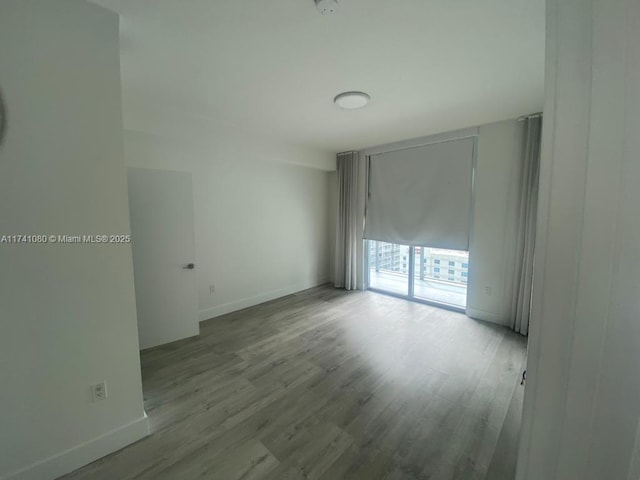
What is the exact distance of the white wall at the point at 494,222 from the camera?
3.15 metres

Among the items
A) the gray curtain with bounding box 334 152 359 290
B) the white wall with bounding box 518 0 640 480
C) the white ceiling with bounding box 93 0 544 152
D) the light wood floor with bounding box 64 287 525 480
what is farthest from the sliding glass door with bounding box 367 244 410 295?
the white wall with bounding box 518 0 640 480

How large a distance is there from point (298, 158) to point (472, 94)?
257cm

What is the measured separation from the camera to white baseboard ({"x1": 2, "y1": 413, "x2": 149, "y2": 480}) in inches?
53.0

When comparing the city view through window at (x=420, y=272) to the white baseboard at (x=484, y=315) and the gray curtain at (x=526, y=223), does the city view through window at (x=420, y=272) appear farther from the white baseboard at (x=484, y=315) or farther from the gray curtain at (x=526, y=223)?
the gray curtain at (x=526, y=223)

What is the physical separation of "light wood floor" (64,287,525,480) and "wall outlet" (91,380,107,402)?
0.38 m

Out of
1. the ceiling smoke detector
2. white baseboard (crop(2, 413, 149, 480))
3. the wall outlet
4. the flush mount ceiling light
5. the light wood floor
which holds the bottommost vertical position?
the light wood floor

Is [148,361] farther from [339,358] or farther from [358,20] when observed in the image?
[358,20]

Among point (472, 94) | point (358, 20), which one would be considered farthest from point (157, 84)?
point (472, 94)

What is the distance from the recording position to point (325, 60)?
1878 millimetres

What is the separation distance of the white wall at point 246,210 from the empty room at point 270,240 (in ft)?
0.12

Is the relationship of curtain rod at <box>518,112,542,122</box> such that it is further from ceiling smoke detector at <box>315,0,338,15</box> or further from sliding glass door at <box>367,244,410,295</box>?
ceiling smoke detector at <box>315,0,338,15</box>

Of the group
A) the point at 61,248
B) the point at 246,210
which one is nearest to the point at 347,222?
the point at 246,210

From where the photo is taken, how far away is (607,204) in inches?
15.2

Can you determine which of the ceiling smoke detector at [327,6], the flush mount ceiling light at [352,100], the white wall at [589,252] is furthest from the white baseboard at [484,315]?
the ceiling smoke detector at [327,6]
